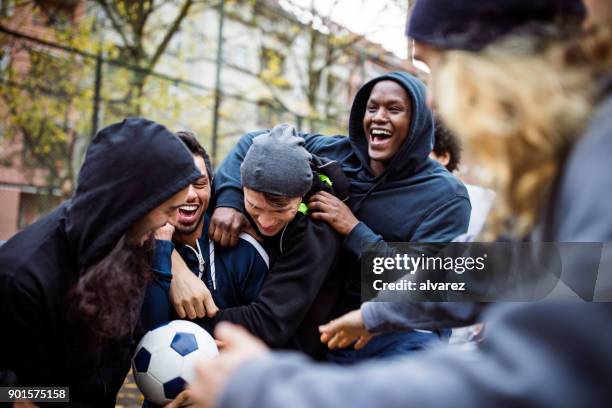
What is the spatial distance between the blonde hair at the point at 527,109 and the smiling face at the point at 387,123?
2.17 metres

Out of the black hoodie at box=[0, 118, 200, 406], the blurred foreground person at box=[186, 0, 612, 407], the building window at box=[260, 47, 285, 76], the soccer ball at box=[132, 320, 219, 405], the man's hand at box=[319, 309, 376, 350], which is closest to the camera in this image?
the blurred foreground person at box=[186, 0, 612, 407]

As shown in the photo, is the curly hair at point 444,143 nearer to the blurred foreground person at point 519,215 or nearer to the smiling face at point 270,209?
the smiling face at point 270,209

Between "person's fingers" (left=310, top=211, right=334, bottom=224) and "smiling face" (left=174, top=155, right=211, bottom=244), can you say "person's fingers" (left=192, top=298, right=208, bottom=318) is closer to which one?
"smiling face" (left=174, top=155, right=211, bottom=244)

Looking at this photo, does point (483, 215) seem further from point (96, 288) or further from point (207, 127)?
point (207, 127)

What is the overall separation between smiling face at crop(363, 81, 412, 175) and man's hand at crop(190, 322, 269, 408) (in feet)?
7.52

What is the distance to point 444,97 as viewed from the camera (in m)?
1.02

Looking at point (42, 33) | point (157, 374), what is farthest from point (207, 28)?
point (157, 374)

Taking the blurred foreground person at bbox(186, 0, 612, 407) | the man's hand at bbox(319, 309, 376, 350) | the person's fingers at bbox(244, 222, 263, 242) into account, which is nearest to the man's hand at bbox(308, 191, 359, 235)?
the person's fingers at bbox(244, 222, 263, 242)

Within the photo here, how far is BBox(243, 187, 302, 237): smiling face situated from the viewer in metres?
2.72

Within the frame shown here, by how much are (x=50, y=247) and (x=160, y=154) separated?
535 millimetres

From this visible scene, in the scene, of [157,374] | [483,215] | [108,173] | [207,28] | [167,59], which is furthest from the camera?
[207,28]

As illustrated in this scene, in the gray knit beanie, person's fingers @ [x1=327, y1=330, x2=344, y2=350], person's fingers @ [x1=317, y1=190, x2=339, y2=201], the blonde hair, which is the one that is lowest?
person's fingers @ [x1=327, y1=330, x2=344, y2=350]

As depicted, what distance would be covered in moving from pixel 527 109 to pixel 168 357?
1.95 m

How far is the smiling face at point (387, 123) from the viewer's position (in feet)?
10.3
